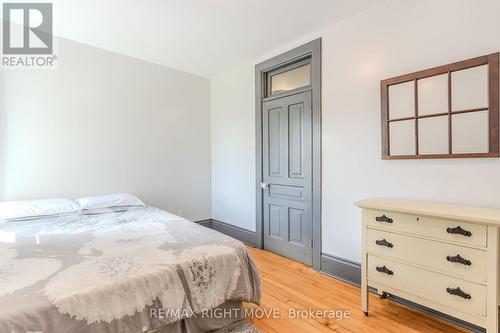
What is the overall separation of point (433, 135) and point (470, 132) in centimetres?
23

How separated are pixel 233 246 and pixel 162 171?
233 cm

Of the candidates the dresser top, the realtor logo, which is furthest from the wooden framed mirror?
the realtor logo

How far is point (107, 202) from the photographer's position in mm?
2980

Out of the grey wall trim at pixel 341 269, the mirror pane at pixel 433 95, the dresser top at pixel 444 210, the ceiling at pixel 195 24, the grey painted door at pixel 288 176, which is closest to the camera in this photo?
the dresser top at pixel 444 210

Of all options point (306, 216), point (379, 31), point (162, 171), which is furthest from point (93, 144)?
point (379, 31)

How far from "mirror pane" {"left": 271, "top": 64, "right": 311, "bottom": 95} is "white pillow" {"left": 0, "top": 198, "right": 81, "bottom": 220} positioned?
2.63 metres

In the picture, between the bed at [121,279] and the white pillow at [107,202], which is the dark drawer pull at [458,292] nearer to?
the bed at [121,279]

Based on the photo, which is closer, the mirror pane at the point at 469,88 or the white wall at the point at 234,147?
the mirror pane at the point at 469,88

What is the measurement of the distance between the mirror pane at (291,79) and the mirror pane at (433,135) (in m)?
1.32

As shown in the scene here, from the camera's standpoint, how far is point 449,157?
198 cm

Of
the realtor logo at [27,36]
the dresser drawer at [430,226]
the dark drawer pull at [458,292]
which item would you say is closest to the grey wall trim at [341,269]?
the dresser drawer at [430,226]

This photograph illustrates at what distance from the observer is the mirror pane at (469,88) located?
6.06 feet

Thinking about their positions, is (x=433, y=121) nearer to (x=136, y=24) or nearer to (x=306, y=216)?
(x=306, y=216)

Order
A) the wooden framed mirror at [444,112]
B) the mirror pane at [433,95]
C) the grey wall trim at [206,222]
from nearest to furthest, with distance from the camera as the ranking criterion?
1. the wooden framed mirror at [444,112]
2. the mirror pane at [433,95]
3. the grey wall trim at [206,222]
